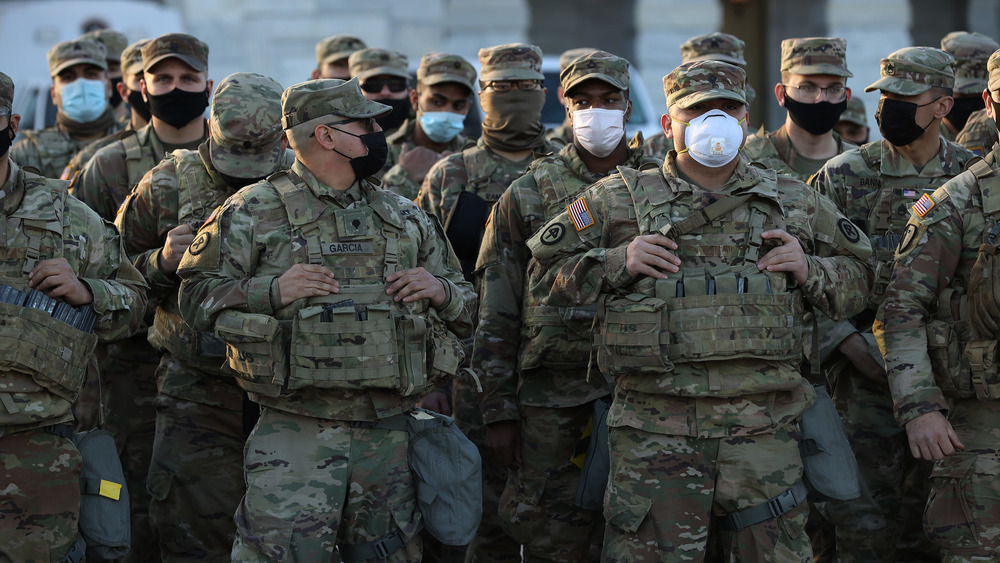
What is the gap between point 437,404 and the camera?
600 centimetres

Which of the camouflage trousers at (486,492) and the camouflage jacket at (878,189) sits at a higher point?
the camouflage jacket at (878,189)

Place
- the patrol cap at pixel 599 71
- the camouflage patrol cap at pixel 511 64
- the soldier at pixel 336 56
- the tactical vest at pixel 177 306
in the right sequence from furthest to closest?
the soldier at pixel 336 56 < the camouflage patrol cap at pixel 511 64 < the patrol cap at pixel 599 71 < the tactical vest at pixel 177 306

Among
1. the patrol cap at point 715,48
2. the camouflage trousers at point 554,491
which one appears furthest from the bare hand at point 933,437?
the patrol cap at point 715,48

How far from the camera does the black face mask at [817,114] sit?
6340 millimetres

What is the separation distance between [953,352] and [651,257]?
1237 mm

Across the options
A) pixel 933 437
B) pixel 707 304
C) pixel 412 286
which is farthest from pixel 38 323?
pixel 933 437

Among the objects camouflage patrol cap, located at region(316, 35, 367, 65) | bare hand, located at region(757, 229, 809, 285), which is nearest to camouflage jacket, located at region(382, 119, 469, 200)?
camouflage patrol cap, located at region(316, 35, 367, 65)

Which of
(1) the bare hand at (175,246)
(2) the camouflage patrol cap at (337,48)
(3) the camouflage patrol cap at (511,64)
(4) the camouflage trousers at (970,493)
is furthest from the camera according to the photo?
(2) the camouflage patrol cap at (337,48)

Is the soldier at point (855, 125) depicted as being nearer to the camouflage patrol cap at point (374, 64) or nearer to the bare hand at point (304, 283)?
the camouflage patrol cap at point (374, 64)

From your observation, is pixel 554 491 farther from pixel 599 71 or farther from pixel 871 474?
pixel 599 71

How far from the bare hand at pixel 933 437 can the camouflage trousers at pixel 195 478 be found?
8.78ft

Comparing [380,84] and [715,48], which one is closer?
[715,48]

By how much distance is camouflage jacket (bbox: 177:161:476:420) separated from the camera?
4.43 m

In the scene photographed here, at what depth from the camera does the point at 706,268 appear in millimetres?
4461
